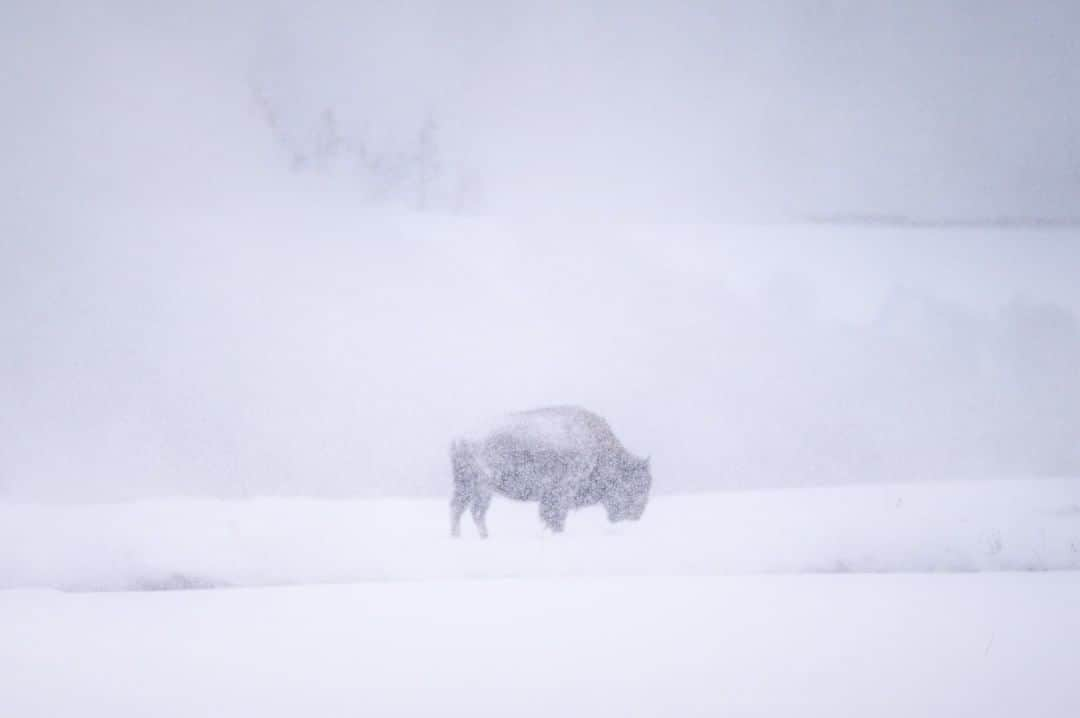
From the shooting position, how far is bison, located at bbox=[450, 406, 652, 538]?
A: 7.97 ft

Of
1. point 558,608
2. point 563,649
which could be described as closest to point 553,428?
point 558,608

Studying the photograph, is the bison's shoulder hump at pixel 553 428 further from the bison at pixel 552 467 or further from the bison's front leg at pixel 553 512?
the bison's front leg at pixel 553 512

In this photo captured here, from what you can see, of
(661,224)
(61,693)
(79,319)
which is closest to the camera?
(61,693)

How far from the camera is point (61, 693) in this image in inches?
77.3

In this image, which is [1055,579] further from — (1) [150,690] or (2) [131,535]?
(2) [131,535]

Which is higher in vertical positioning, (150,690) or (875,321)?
(875,321)

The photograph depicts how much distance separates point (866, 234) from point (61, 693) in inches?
88.9

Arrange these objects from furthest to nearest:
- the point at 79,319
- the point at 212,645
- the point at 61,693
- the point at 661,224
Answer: the point at 661,224, the point at 79,319, the point at 212,645, the point at 61,693

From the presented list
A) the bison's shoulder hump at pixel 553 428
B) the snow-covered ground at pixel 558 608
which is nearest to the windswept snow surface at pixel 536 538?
the snow-covered ground at pixel 558 608

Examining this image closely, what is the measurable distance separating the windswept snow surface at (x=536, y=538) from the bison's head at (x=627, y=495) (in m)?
0.03

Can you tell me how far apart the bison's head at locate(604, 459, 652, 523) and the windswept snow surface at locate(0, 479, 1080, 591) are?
3 centimetres

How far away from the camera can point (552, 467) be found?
8.07 feet

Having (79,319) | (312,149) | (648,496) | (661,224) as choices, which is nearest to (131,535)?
(79,319)

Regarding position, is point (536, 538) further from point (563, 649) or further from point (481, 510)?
point (563, 649)
